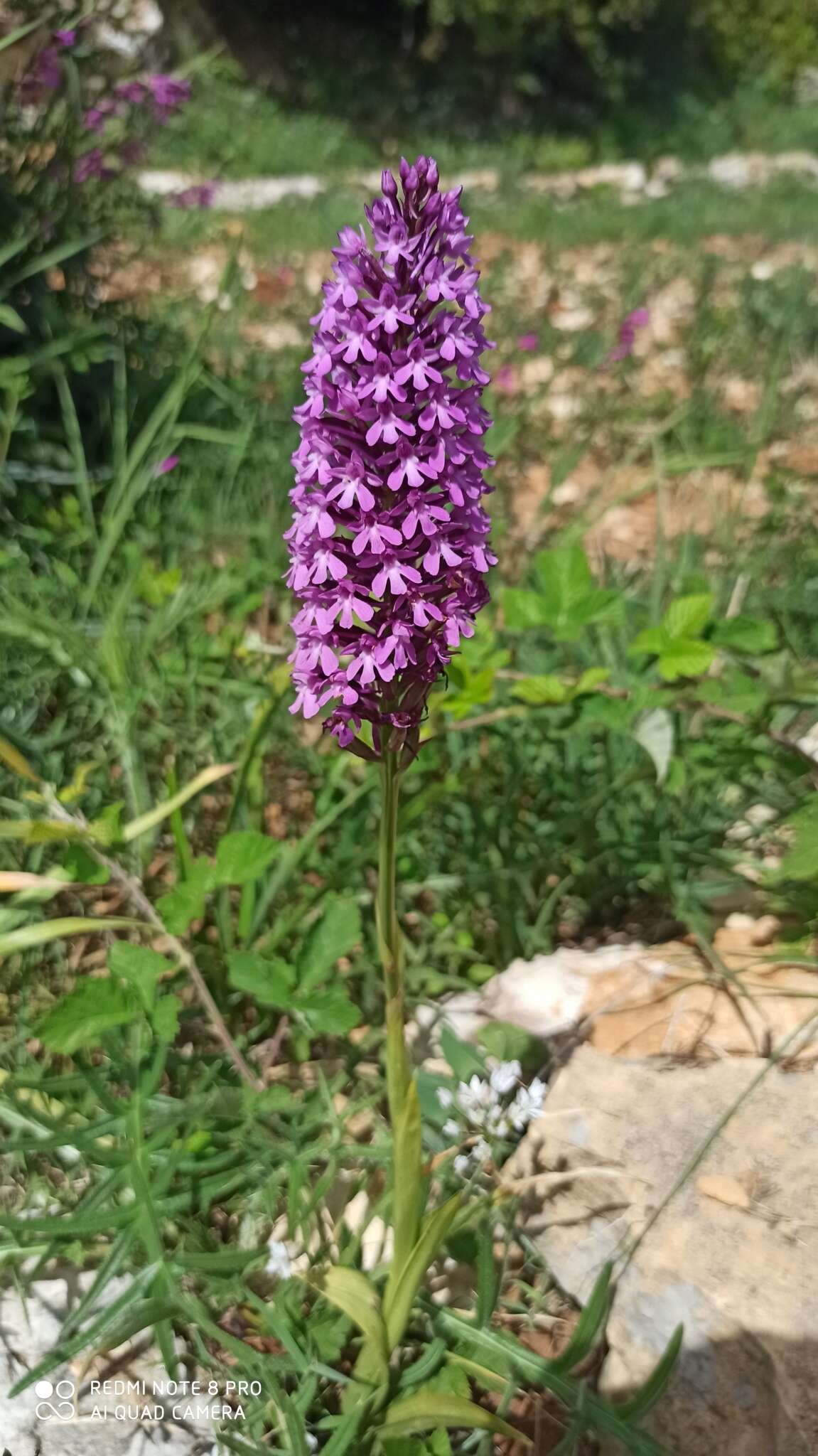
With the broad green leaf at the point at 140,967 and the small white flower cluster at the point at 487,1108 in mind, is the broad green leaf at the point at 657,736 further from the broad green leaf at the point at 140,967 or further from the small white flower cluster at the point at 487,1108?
the broad green leaf at the point at 140,967

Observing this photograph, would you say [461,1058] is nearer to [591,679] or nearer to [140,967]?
[140,967]

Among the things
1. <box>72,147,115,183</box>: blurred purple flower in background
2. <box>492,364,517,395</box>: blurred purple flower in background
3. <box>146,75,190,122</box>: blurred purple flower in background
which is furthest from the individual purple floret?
<box>492,364,517,395</box>: blurred purple flower in background

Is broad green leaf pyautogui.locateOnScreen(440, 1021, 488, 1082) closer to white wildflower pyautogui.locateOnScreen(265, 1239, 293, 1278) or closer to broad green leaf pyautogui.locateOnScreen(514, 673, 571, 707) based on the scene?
white wildflower pyautogui.locateOnScreen(265, 1239, 293, 1278)

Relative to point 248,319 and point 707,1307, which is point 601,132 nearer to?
point 248,319

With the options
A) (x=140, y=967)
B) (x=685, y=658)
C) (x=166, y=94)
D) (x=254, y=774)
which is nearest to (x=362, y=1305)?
(x=140, y=967)

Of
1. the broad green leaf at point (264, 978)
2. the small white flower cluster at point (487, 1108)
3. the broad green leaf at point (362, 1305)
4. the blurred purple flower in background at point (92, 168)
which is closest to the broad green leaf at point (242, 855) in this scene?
the broad green leaf at point (264, 978)
